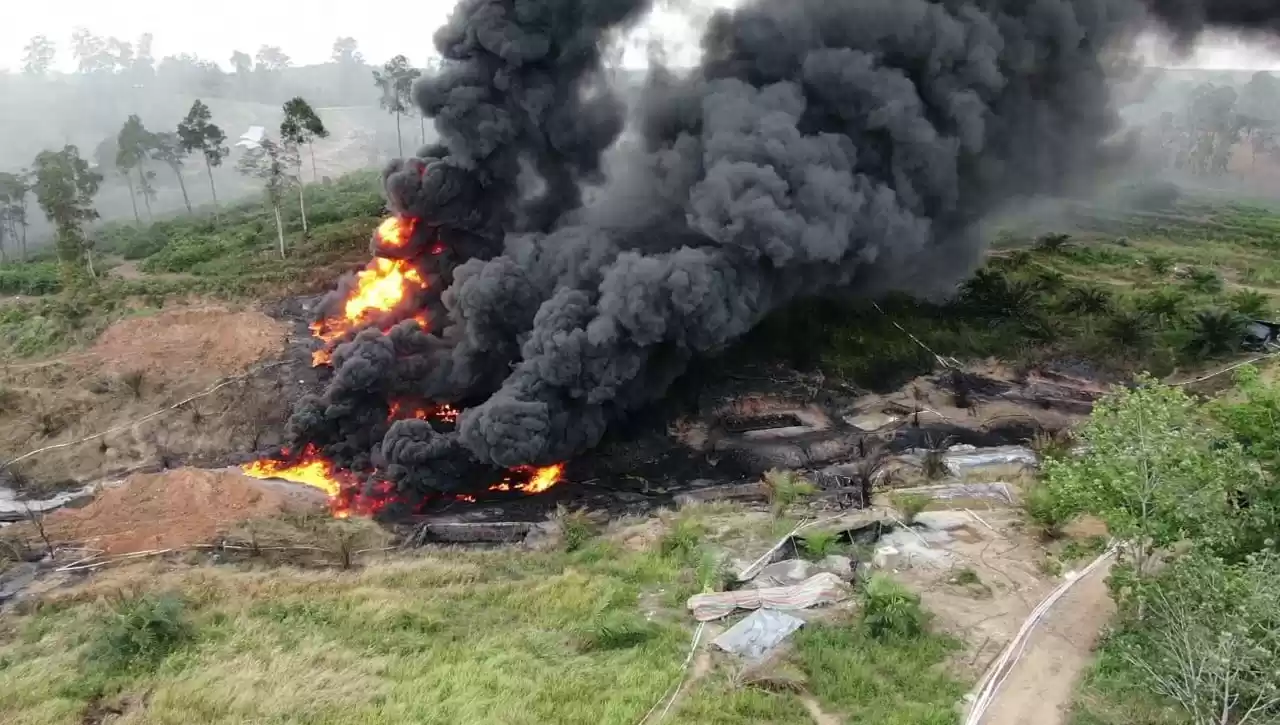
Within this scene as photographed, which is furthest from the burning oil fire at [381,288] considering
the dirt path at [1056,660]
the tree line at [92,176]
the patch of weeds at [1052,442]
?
the dirt path at [1056,660]

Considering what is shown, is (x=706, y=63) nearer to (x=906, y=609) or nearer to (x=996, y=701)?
(x=906, y=609)

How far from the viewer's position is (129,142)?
55.6 meters

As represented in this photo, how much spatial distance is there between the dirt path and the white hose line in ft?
0.25

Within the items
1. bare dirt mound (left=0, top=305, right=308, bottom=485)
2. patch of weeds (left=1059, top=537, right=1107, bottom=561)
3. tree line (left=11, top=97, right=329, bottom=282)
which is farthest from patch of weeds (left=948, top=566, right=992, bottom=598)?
tree line (left=11, top=97, right=329, bottom=282)

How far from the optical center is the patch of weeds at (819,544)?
16375mm

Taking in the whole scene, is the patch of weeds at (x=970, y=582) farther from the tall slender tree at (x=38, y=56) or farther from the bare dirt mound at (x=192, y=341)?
the tall slender tree at (x=38, y=56)

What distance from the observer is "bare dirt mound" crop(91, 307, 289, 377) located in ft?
95.9

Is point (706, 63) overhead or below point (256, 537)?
overhead

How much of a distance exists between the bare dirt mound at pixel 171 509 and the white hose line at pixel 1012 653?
675 inches

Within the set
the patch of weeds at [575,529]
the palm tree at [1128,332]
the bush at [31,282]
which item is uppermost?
the bush at [31,282]

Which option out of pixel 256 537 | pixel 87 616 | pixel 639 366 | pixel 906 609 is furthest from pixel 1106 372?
pixel 87 616

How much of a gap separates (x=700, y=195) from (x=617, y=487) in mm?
8760

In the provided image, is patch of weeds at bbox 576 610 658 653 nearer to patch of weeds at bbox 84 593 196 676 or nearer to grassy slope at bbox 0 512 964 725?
A: grassy slope at bbox 0 512 964 725

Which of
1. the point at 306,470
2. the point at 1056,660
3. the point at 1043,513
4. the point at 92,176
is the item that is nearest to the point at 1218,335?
the point at 1043,513
